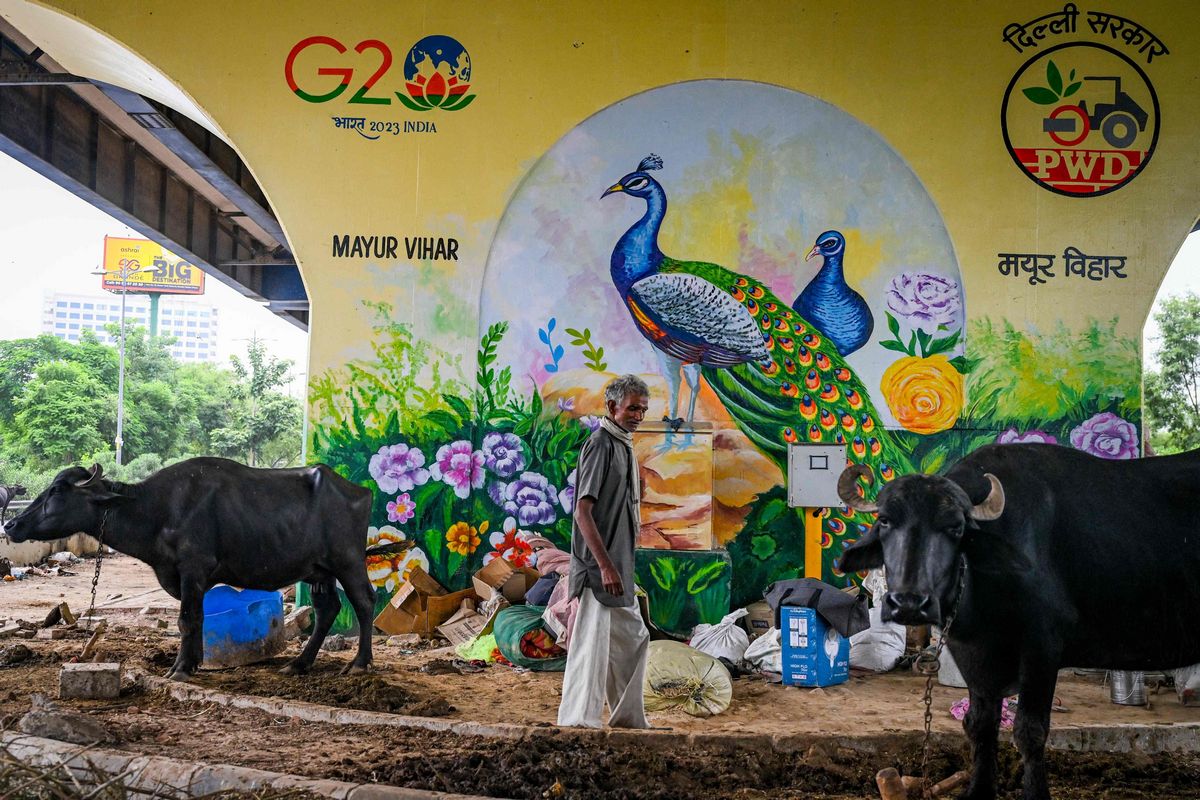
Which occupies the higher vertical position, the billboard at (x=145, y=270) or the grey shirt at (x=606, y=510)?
the billboard at (x=145, y=270)

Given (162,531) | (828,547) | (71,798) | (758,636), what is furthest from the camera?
(828,547)

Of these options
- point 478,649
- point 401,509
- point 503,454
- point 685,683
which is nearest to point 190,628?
point 478,649

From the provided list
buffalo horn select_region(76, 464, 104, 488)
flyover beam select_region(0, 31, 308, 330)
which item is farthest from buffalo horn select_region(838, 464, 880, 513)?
flyover beam select_region(0, 31, 308, 330)

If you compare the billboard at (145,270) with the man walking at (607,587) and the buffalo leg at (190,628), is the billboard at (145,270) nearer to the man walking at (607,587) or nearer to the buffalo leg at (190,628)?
the buffalo leg at (190,628)

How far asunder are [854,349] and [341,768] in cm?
653

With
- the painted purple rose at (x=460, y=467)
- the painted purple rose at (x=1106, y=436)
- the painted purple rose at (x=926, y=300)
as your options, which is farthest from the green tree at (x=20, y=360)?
the painted purple rose at (x=1106, y=436)

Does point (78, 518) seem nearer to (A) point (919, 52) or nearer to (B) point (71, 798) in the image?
(B) point (71, 798)

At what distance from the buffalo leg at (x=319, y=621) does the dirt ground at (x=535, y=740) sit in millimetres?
149

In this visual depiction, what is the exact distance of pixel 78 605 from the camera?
1127 cm

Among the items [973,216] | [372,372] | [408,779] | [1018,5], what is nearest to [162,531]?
[372,372]

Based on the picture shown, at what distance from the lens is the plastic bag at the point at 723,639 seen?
7957 millimetres

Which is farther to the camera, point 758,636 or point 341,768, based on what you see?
point 758,636

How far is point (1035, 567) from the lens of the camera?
4293 mm

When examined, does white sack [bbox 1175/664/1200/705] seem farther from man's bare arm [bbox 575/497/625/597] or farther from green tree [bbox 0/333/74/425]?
green tree [bbox 0/333/74/425]
